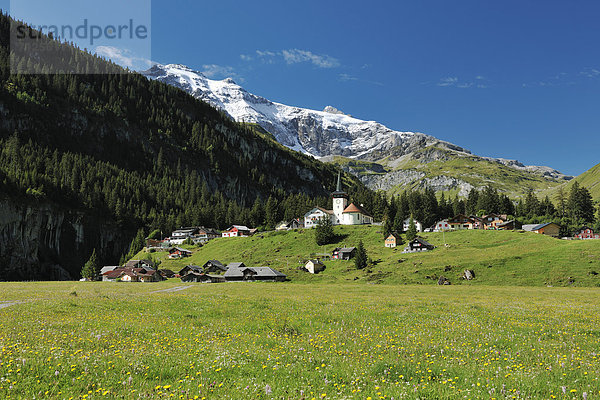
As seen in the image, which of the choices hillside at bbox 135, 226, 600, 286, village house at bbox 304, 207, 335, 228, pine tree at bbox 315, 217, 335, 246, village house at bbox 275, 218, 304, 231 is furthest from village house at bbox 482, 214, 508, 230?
village house at bbox 275, 218, 304, 231

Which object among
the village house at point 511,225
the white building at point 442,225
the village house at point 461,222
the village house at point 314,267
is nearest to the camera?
the village house at point 314,267

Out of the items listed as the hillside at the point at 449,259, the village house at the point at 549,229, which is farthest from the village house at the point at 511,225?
the hillside at the point at 449,259

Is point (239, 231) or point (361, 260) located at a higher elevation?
point (239, 231)

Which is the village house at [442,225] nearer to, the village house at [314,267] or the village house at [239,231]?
the village house at [314,267]

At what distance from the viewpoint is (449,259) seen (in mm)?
83812

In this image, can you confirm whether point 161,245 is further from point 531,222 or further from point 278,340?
point 531,222

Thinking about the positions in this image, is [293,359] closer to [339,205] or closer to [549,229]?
[549,229]

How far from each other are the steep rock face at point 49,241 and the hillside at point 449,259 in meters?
49.2

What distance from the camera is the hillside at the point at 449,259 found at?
6912 centimetres

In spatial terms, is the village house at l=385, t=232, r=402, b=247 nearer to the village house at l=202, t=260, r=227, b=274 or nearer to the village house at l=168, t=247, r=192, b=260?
the village house at l=202, t=260, r=227, b=274

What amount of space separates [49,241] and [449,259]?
156 metres

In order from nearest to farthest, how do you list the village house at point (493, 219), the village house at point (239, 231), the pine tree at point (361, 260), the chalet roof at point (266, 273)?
the chalet roof at point (266, 273) → the pine tree at point (361, 260) → the village house at point (493, 219) → the village house at point (239, 231)

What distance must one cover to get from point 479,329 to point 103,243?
616ft

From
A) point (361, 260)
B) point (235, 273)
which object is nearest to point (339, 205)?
point (361, 260)
